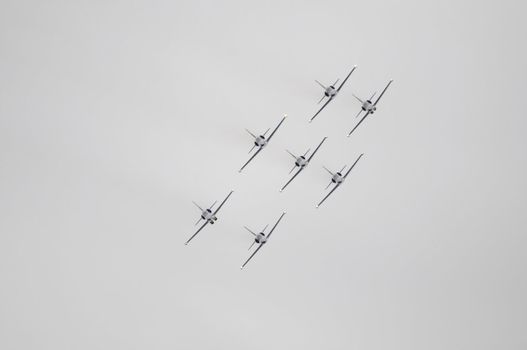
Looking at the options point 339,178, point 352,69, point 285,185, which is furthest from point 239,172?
point 352,69

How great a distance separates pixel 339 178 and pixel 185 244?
1237 inches

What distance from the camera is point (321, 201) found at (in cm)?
12050

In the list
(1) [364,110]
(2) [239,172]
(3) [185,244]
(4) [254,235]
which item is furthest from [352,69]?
(3) [185,244]

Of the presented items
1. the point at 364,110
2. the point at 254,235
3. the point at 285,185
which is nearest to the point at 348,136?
the point at 364,110

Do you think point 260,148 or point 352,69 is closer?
point 260,148

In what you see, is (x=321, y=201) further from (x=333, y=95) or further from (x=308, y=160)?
(x=333, y=95)

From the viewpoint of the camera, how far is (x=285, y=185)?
11456 centimetres

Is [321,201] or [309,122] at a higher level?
[309,122]

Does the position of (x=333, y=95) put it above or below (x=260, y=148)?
above

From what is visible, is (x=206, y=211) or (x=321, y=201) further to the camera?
(x=321, y=201)

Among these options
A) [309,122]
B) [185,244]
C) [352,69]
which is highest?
[352,69]

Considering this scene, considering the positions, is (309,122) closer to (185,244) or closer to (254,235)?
(254,235)

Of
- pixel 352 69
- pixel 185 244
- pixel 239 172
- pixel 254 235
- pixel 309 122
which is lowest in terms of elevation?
pixel 185 244

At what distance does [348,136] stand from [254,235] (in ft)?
86.7
